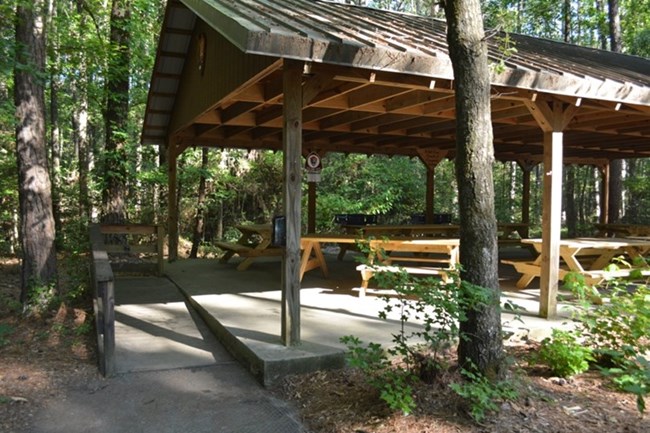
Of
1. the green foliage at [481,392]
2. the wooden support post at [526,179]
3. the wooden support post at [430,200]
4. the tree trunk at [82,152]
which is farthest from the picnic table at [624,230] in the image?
the tree trunk at [82,152]

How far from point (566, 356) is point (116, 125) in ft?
30.6

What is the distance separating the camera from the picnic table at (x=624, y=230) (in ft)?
35.4

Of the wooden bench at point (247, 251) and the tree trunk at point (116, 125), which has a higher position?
the tree trunk at point (116, 125)

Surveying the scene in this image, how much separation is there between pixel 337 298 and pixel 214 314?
170cm

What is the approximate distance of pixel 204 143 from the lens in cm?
1002

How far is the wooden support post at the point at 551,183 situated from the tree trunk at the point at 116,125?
7817mm

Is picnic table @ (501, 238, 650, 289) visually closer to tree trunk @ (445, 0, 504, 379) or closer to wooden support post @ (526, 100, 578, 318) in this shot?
wooden support post @ (526, 100, 578, 318)

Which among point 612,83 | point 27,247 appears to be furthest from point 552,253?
point 27,247

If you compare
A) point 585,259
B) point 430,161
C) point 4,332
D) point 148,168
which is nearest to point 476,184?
point 4,332

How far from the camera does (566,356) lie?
3.67 meters

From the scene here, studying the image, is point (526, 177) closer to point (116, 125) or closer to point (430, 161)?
point (430, 161)

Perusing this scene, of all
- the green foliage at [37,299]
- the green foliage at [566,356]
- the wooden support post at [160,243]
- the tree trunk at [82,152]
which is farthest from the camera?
the tree trunk at [82,152]

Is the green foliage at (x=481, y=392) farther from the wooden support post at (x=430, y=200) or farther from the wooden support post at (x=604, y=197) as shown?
the wooden support post at (x=604, y=197)

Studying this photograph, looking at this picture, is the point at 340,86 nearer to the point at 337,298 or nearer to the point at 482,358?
the point at 337,298
